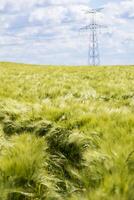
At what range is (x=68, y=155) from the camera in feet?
21.9

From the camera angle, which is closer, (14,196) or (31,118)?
(14,196)

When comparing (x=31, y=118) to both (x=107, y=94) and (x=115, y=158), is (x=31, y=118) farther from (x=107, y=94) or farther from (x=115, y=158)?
(x=107, y=94)

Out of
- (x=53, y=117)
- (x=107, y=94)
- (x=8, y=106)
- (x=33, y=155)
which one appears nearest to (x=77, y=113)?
(x=53, y=117)

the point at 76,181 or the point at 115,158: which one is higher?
the point at 115,158

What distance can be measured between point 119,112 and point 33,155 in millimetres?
2813

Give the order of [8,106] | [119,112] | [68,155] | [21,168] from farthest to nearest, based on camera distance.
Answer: [8,106] → [119,112] → [68,155] → [21,168]

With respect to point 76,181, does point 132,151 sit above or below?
above

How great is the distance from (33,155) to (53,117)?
271 cm

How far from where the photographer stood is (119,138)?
6.13 meters

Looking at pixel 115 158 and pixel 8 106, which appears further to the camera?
pixel 8 106

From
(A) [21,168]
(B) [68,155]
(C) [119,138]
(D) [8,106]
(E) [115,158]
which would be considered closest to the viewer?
(E) [115,158]

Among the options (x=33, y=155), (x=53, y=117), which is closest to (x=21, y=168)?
(x=33, y=155)

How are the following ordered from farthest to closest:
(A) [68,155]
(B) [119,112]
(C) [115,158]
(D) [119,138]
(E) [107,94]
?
(E) [107,94], (B) [119,112], (A) [68,155], (D) [119,138], (C) [115,158]

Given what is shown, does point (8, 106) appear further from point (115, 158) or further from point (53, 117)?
point (115, 158)
